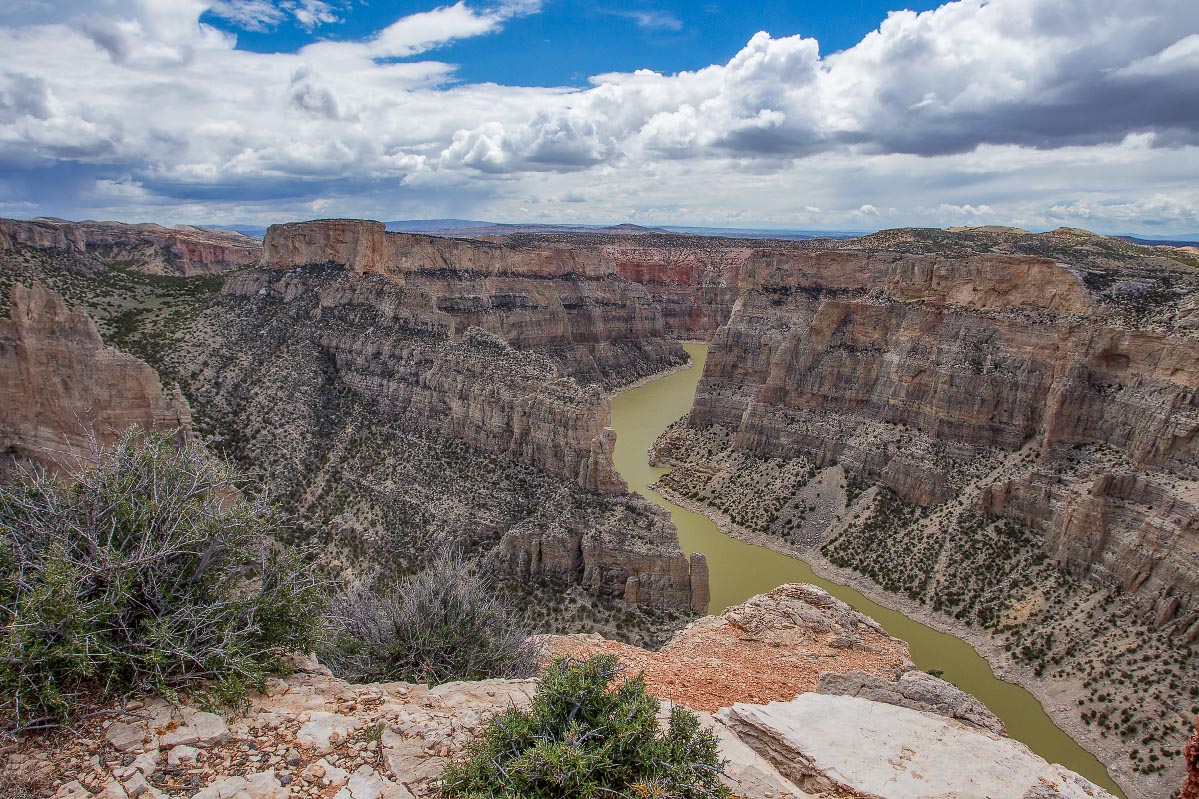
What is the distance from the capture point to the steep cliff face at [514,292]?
47.3 meters

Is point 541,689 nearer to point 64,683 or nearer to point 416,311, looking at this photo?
point 64,683

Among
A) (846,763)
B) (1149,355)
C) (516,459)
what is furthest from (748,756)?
(1149,355)

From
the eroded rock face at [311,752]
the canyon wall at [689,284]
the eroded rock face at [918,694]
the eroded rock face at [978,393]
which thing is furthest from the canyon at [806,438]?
the canyon wall at [689,284]

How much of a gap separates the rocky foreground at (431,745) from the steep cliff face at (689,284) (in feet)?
313

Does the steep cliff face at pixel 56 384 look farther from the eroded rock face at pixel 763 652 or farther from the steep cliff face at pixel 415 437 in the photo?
the eroded rock face at pixel 763 652

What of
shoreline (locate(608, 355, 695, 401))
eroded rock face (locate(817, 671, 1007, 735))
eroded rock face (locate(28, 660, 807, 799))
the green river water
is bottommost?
the green river water

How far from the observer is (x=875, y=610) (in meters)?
31.4

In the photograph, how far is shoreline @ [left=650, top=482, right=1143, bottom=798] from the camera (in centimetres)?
2241

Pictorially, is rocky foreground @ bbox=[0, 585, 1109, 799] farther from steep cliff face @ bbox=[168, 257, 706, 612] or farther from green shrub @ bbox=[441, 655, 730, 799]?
steep cliff face @ bbox=[168, 257, 706, 612]

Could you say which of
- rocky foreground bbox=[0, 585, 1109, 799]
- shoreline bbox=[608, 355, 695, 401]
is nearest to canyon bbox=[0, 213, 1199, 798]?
rocky foreground bbox=[0, 585, 1109, 799]

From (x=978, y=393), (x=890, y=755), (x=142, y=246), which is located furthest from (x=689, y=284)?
(x=890, y=755)

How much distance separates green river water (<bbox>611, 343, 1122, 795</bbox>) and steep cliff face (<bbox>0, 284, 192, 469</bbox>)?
26.6 m

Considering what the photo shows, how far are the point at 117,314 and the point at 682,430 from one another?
40.2m

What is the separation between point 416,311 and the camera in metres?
40.3
